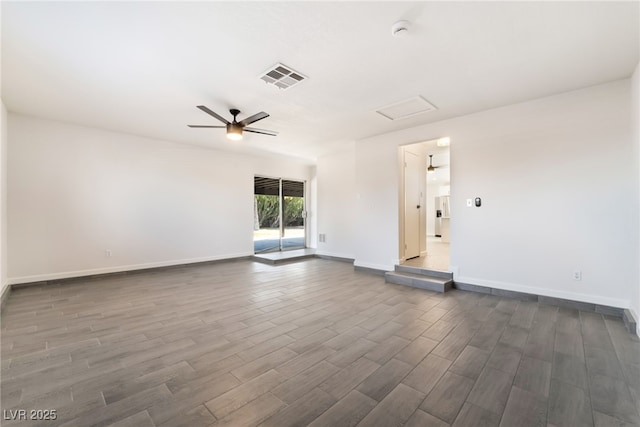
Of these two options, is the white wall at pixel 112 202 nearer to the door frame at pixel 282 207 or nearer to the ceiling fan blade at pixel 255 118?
the door frame at pixel 282 207

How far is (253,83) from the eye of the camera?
3.19 m

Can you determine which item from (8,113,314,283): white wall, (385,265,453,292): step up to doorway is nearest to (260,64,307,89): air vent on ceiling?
(385,265,453,292): step up to doorway

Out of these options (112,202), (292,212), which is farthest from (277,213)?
(112,202)

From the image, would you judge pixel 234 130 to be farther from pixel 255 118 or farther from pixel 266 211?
Answer: pixel 266 211

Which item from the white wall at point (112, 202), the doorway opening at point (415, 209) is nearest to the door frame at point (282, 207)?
the white wall at point (112, 202)

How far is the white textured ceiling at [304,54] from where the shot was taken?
207 centimetres

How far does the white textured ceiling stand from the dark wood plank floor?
113 inches

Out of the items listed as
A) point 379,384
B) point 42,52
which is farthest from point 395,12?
point 42,52

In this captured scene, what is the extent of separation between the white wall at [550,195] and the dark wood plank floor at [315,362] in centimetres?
45

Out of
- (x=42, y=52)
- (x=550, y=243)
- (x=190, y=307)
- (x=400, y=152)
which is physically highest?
(x=42, y=52)

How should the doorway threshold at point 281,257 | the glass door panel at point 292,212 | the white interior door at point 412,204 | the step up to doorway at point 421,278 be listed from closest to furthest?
the step up to doorway at point 421,278 → the white interior door at point 412,204 → the doorway threshold at point 281,257 → the glass door panel at point 292,212

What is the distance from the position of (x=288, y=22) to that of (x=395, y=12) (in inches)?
35.2

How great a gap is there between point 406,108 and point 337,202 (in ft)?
11.4

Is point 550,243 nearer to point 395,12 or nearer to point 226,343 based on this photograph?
point 395,12
